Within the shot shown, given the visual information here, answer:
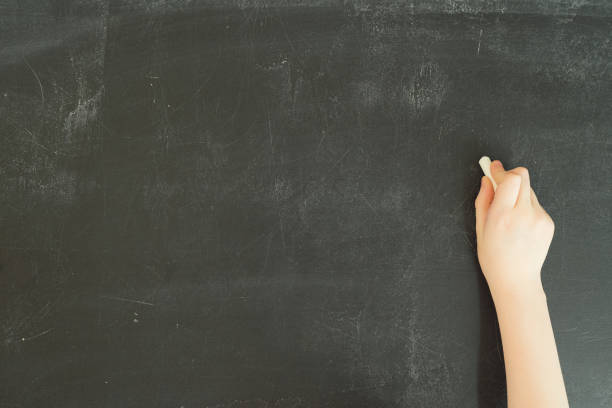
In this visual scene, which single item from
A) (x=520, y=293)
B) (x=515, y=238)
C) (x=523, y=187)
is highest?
(x=523, y=187)

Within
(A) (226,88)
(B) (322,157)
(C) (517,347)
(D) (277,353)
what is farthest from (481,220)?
(A) (226,88)

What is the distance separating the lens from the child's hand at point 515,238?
3.08 feet

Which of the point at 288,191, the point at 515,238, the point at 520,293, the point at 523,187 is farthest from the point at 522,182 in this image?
the point at 288,191

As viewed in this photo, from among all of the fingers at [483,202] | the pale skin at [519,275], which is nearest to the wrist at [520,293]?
the pale skin at [519,275]

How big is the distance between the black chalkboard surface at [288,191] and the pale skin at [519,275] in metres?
0.06

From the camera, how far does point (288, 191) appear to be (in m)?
1.00

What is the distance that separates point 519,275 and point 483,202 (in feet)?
0.58

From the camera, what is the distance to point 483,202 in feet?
3.19

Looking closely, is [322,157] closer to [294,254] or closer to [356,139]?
[356,139]

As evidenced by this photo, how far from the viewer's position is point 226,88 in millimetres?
1004

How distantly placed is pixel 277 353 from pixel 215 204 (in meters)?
0.37

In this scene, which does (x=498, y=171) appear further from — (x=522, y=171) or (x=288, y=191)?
(x=288, y=191)

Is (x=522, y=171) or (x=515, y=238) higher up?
(x=522, y=171)

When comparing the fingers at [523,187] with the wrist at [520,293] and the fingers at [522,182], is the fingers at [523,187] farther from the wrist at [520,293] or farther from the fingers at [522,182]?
the wrist at [520,293]
